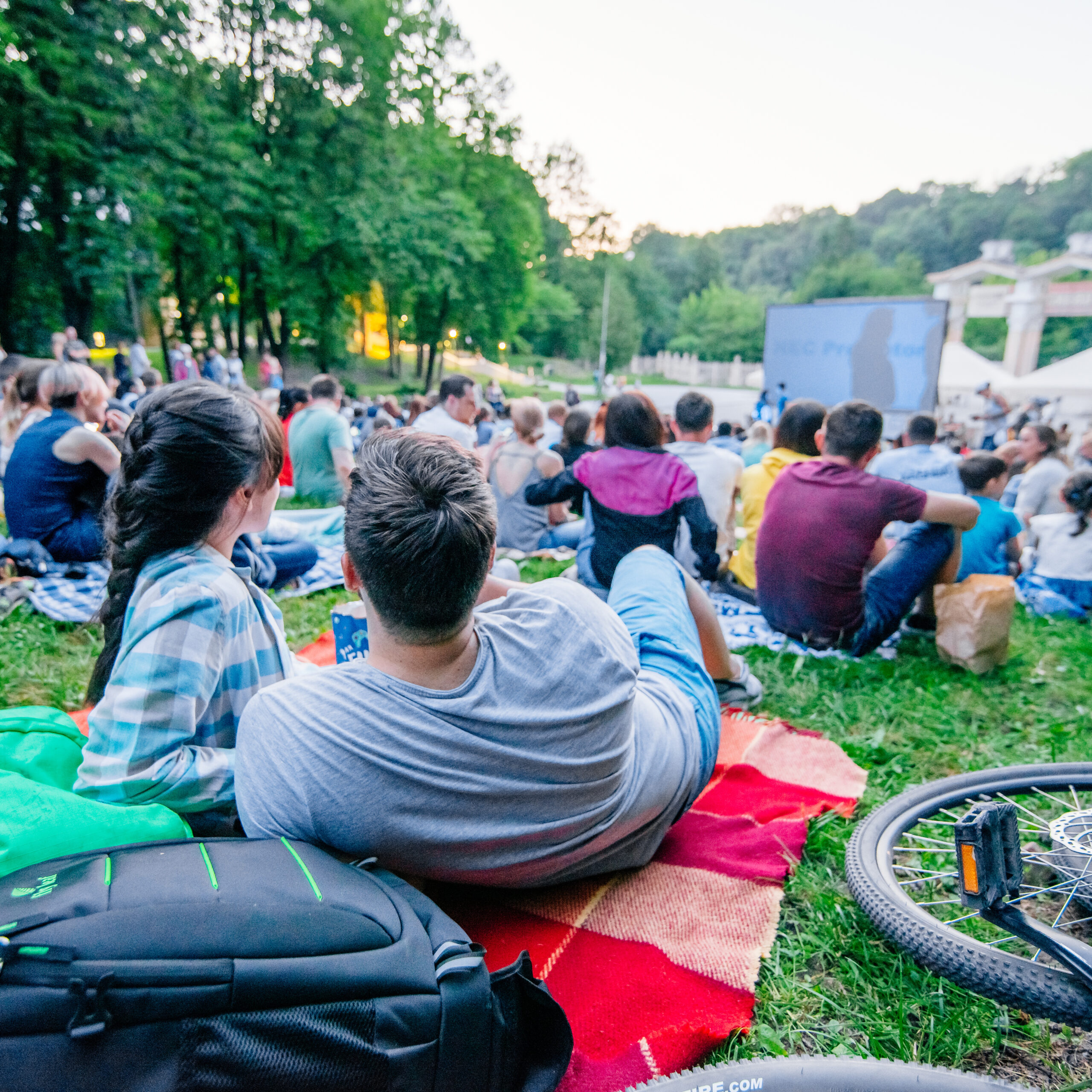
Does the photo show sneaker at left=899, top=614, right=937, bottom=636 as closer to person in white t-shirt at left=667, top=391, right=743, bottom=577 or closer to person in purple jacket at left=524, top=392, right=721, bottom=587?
person in white t-shirt at left=667, top=391, right=743, bottom=577

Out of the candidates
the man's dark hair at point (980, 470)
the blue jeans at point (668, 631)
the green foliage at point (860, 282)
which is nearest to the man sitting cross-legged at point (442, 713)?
the blue jeans at point (668, 631)

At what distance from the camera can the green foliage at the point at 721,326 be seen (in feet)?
214

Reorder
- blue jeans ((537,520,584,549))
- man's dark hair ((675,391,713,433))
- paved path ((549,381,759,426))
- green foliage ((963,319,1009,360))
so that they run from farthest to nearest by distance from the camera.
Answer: green foliage ((963,319,1009,360)) → paved path ((549,381,759,426)) → blue jeans ((537,520,584,549)) → man's dark hair ((675,391,713,433))

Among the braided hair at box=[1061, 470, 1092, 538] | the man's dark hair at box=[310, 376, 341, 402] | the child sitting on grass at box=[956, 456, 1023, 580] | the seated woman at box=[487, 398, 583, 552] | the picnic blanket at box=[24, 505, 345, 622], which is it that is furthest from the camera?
the man's dark hair at box=[310, 376, 341, 402]

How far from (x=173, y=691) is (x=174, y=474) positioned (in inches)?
18.9

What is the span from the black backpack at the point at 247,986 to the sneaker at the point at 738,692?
2.13 meters

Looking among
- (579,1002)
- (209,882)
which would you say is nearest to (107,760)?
(209,882)

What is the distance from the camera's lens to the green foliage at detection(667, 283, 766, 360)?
65312 mm

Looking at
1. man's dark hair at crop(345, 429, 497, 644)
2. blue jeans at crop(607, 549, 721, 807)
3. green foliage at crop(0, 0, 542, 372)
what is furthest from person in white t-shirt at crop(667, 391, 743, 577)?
green foliage at crop(0, 0, 542, 372)

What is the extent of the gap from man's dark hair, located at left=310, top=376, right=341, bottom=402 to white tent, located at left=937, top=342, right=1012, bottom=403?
1731 cm

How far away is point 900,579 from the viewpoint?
3857mm

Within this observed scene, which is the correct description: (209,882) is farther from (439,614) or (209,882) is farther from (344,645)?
(344,645)

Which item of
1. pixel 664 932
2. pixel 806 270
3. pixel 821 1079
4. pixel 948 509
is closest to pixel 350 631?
pixel 664 932

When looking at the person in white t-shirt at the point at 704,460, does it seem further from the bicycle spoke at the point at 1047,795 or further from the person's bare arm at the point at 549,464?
the bicycle spoke at the point at 1047,795
